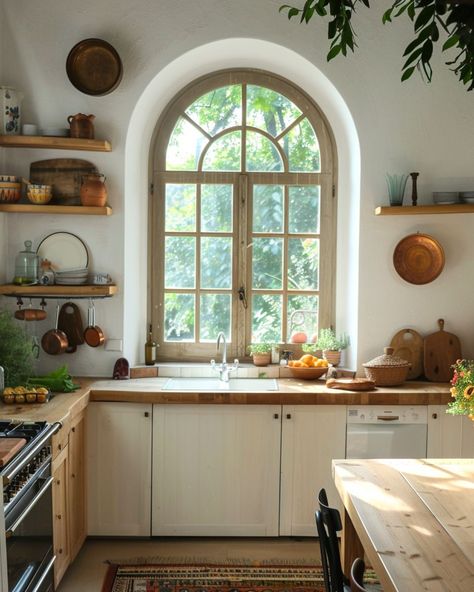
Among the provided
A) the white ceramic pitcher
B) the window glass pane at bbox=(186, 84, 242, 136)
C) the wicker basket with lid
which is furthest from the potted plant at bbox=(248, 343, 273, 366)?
the white ceramic pitcher

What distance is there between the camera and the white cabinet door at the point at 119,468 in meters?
3.69

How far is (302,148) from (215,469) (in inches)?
80.9

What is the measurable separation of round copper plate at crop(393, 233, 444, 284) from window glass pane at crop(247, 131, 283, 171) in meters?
0.95

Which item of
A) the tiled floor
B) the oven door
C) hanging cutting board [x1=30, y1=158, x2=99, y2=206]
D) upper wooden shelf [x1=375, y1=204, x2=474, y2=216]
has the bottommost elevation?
the tiled floor

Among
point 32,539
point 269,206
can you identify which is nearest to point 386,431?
point 269,206

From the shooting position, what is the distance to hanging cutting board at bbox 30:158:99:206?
13.1 ft

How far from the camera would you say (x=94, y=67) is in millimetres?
3918

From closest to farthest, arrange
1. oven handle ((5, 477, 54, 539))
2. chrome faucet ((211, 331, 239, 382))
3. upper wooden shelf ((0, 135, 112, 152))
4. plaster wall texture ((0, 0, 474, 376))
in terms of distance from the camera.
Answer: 1. oven handle ((5, 477, 54, 539))
2. upper wooden shelf ((0, 135, 112, 152))
3. plaster wall texture ((0, 0, 474, 376))
4. chrome faucet ((211, 331, 239, 382))

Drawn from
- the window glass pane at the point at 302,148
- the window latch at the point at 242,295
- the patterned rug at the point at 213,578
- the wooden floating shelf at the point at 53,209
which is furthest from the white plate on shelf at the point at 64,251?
the patterned rug at the point at 213,578

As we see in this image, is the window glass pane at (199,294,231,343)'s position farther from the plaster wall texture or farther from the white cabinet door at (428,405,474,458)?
the white cabinet door at (428,405,474,458)

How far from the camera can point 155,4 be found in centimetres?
396

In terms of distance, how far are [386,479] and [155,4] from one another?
294cm

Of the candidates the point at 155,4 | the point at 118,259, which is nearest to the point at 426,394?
the point at 118,259

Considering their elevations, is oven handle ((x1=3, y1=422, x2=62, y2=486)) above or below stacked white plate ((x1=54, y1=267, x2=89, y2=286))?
below
